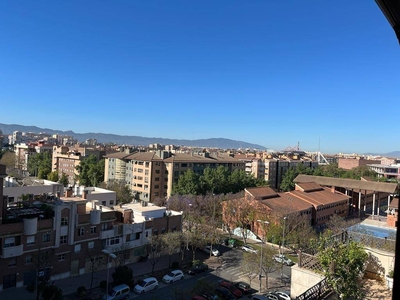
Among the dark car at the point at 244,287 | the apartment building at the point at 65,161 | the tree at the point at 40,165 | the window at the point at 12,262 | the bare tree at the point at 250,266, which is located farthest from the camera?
the apartment building at the point at 65,161

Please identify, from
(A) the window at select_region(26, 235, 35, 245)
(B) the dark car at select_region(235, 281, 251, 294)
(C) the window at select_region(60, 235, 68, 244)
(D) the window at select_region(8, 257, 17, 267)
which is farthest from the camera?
(C) the window at select_region(60, 235, 68, 244)

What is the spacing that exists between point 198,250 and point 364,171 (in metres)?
45.1

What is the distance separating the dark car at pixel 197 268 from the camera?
18.8m

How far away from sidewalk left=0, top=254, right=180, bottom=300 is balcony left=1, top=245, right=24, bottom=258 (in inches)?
64.1

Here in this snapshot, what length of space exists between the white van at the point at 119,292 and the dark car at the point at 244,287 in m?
5.42

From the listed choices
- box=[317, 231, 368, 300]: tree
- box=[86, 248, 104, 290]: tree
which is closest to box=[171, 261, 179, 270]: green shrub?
box=[86, 248, 104, 290]: tree

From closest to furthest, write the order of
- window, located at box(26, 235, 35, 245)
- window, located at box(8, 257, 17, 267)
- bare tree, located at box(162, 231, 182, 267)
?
window, located at box(8, 257, 17, 267), window, located at box(26, 235, 35, 245), bare tree, located at box(162, 231, 182, 267)

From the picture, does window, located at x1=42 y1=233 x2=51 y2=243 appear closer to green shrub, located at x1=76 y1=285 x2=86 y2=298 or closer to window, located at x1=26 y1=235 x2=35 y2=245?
window, located at x1=26 y1=235 x2=35 y2=245

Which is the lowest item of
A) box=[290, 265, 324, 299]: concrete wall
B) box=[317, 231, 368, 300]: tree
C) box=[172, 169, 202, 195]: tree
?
box=[172, 169, 202, 195]: tree

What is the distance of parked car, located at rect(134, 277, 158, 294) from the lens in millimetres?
15913

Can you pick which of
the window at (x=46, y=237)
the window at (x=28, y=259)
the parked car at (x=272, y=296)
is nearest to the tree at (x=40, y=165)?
the window at (x=46, y=237)

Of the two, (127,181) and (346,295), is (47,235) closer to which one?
(346,295)

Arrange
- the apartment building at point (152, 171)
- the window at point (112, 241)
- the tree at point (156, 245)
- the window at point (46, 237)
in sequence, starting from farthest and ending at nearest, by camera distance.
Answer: the apartment building at point (152, 171), the tree at point (156, 245), the window at point (112, 241), the window at point (46, 237)

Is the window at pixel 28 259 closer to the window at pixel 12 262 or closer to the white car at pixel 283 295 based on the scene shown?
the window at pixel 12 262
